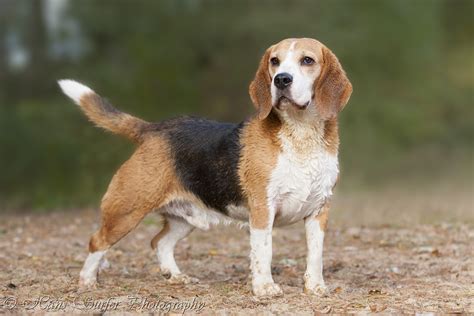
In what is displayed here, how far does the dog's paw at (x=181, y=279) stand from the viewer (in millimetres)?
7934

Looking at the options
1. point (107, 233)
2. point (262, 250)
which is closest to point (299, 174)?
point (262, 250)

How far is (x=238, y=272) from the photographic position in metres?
8.61

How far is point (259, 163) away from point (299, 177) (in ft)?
1.18

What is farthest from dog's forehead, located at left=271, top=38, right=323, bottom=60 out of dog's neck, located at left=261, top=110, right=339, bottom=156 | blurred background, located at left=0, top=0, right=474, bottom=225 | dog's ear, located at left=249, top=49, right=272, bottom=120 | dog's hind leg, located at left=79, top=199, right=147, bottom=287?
blurred background, located at left=0, top=0, right=474, bottom=225

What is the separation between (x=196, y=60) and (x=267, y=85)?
14409 millimetres

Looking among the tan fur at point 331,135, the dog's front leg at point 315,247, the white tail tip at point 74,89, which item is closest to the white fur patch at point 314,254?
the dog's front leg at point 315,247

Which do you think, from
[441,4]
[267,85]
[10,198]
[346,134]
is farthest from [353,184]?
[267,85]

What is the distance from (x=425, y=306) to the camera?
21.7 feet

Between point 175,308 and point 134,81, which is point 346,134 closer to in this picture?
point 134,81

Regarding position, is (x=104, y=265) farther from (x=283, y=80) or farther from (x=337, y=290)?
(x=283, y=80)

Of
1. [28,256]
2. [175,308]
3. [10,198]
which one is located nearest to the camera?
[175,308]

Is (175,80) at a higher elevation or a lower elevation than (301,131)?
lower

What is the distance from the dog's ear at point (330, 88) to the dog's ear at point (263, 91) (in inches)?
16.6

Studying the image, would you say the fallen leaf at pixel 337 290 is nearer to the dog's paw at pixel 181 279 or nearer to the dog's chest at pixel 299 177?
Answer: the dog's chest at pixel 299 177
